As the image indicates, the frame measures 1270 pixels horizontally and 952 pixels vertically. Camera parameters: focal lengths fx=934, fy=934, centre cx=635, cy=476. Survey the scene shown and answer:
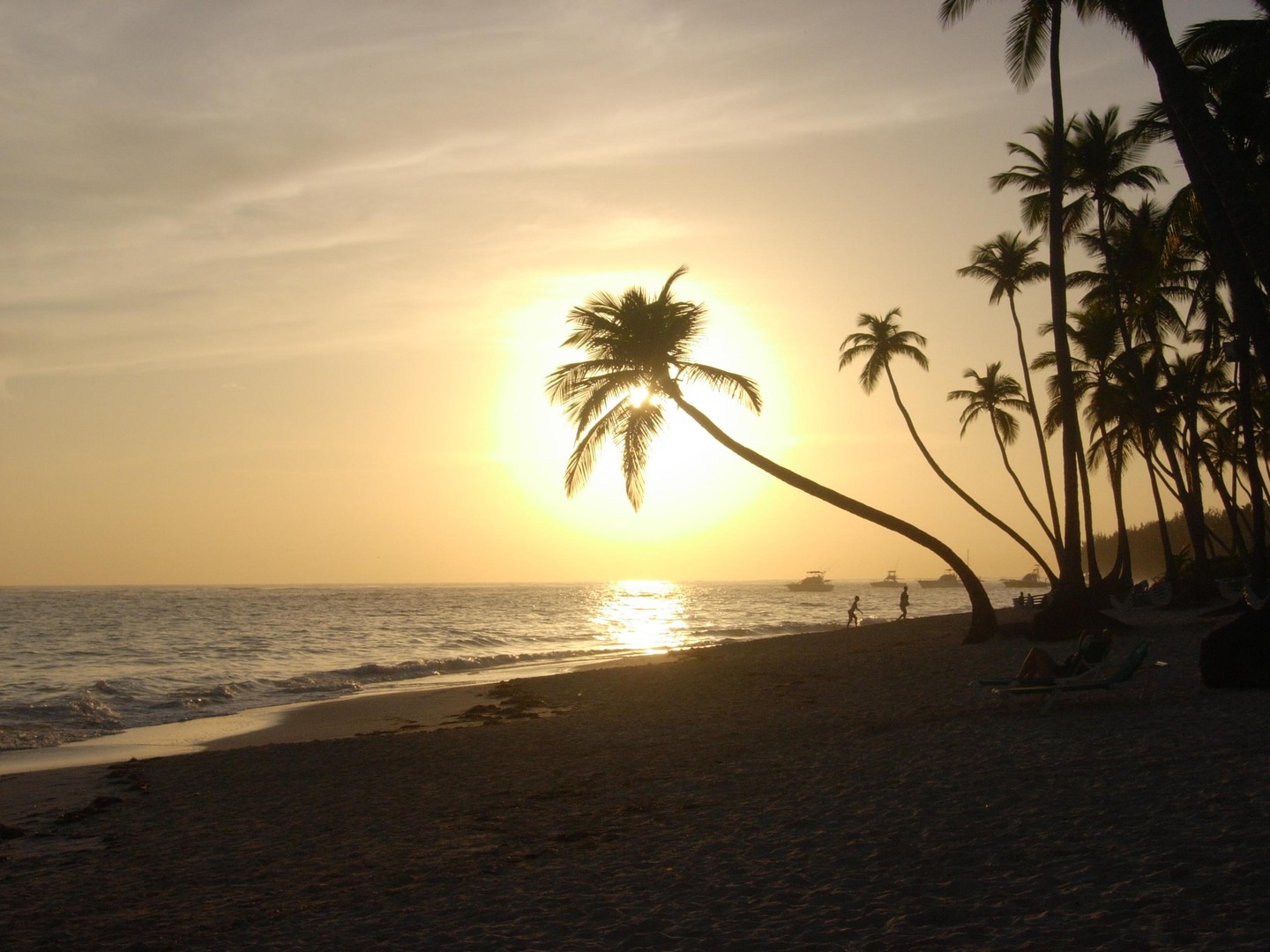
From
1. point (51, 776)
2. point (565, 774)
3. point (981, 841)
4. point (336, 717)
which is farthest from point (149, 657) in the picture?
point (981, 841)

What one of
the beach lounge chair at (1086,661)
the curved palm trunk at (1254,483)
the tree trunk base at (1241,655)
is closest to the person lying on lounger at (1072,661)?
the beach lounge chair at (1086,661)

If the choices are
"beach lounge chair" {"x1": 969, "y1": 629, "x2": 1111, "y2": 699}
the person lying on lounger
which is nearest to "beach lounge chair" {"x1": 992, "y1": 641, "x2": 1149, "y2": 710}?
"beach lounge chair" {"x1": 969, "y1": 629, "x2": 1111, "y2": 699}

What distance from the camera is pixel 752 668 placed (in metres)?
20.8

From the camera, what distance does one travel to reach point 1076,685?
35.1 feet

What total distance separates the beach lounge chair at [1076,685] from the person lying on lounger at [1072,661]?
0.22 meters

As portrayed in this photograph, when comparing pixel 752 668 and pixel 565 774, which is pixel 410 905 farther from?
pixel 752 668

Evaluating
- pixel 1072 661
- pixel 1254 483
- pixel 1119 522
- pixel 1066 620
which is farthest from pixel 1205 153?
pixel 1119 522

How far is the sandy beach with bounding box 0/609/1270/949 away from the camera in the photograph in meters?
5.24

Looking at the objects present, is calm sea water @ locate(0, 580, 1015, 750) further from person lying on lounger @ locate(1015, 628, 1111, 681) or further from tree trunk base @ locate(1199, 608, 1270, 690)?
tree trunk base @ locate(1199, 608, 1270, 690)

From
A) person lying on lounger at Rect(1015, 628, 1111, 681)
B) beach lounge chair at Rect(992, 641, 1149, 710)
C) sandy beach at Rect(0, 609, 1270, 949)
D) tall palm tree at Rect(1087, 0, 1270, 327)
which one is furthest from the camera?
person lying on lounger at Rect(1015, 628, 1111, 681)

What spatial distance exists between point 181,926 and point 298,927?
88 centimetres

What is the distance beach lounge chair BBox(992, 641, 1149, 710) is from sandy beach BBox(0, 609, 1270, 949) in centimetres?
25

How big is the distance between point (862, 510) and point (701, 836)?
45.8 feet

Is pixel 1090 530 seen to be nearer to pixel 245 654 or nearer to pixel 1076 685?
pixel 1076 685
